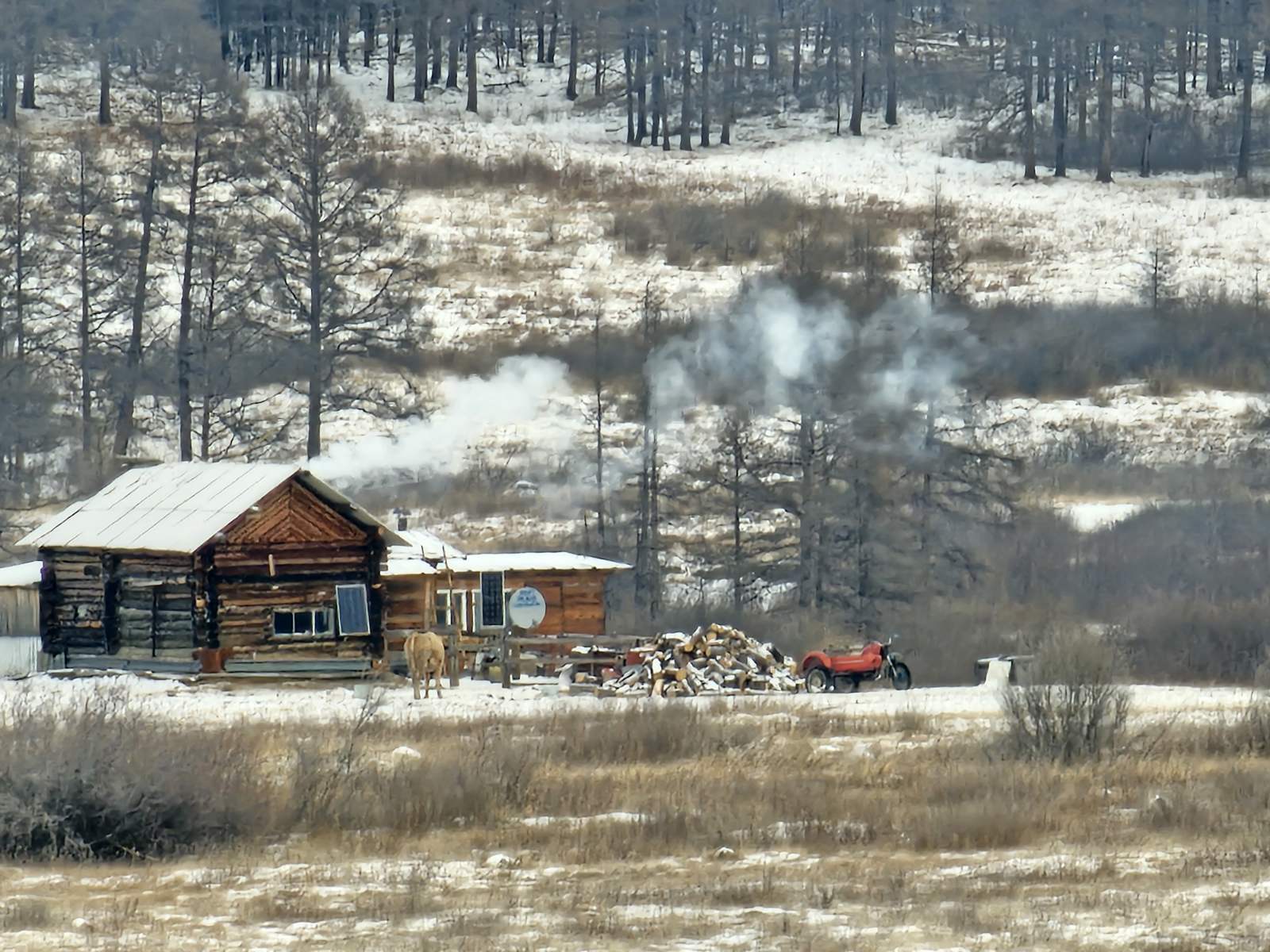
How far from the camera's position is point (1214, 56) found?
80312 mm

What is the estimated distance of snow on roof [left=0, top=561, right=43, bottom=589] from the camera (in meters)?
35.0

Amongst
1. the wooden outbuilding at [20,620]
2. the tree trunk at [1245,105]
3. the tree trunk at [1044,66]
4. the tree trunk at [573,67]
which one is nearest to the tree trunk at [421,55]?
the tree trunk at [573,67]

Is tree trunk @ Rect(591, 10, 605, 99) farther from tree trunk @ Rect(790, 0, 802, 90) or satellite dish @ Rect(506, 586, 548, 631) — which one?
satellite dish @ Rect(506, 586, 548, 631)


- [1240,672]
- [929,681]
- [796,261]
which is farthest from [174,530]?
[796,261]

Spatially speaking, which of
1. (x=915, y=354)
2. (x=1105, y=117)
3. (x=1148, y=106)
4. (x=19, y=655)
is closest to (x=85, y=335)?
(x=19, y=655)

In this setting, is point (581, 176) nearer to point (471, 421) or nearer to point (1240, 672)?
point (471, 421)

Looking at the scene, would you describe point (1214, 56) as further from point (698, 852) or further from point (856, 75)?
point (698, 852)

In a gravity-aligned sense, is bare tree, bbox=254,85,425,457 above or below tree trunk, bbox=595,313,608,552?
above

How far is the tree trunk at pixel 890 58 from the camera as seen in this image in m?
77.0

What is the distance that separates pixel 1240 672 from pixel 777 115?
50.0m

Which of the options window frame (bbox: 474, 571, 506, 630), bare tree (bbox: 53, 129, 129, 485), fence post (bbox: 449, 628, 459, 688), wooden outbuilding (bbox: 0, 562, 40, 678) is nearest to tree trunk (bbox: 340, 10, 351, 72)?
bare tree (bbox: 53, 129, 129, 485)

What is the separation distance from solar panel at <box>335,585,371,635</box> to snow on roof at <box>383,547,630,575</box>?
2.11m

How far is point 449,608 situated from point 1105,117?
41.4 meters

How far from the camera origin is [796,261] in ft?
191
